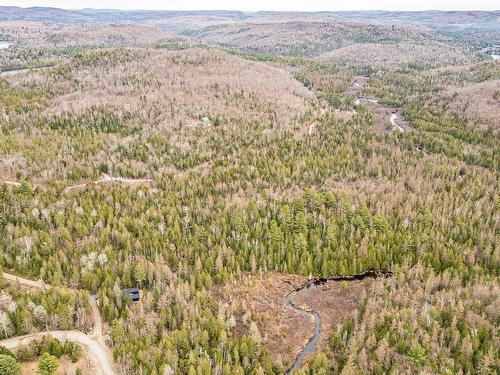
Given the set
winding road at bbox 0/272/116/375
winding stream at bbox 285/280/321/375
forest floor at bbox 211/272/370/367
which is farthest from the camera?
forest floor at bbox 211/272/370/367

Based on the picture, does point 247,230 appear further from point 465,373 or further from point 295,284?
point 465,373

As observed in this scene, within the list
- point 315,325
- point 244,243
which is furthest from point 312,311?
point 244,243

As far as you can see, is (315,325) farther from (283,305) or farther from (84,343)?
(84,343)

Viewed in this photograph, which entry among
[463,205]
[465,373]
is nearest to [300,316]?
[465,373]

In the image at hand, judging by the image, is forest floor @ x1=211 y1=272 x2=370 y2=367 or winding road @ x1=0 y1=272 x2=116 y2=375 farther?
forest floor @ x1=211 y1=272 x2=370 y2=367

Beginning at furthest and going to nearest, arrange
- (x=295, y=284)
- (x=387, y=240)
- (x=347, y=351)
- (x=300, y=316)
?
1. (x=387, y=240)
2. (x=295, y=284)
3. (x=300, y=316)
4. (x=347, y=351)

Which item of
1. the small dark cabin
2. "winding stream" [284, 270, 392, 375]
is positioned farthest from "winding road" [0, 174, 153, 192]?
"winding stream" [284, 270, 392, 375]

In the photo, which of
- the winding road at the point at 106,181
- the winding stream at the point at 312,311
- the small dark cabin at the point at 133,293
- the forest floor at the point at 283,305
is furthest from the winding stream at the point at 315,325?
the winding road at the point at 106,181

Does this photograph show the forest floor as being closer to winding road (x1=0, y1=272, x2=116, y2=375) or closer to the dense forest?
the dense forest
